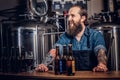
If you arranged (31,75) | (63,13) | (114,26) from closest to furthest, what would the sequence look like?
(31,75) < (114,26) < (63,13)

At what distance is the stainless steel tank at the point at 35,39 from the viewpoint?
2.95 metres

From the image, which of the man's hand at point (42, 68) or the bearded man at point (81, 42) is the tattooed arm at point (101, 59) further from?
the man's hand at point (42, 68)

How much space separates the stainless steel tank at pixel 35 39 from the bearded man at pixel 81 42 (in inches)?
3.6

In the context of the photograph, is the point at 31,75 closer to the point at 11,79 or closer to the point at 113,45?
the point at 11,79

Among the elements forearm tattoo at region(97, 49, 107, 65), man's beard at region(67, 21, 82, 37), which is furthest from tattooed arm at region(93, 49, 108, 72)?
man's beard at region(67, 21, 82, 37)

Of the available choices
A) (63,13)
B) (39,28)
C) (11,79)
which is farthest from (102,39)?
(11,79)

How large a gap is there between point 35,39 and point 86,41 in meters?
0.70

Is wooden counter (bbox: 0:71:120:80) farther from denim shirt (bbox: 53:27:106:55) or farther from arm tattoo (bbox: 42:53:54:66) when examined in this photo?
denim shirt (bbox: 53:27:106:55)

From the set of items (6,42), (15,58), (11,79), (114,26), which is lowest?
(11,79)

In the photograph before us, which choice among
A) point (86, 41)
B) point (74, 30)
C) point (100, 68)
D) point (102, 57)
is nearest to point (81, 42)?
point (86, 41)

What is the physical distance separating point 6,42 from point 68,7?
3.32 ft

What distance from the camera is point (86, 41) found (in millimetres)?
3020

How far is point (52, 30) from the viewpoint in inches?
118

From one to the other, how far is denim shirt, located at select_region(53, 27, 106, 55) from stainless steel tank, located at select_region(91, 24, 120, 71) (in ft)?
0.30
